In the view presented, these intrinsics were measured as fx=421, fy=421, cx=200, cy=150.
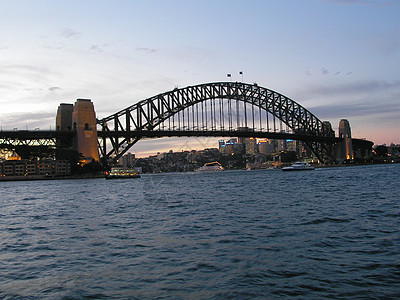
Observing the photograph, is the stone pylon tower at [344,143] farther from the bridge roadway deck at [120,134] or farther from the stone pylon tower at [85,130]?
the stone pylon tower at [85,130]

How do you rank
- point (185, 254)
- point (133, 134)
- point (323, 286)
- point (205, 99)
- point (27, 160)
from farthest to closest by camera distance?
point (27, 160) < point (205, 99) < point (133, 134) < point (185, 254) < point (323, 286)

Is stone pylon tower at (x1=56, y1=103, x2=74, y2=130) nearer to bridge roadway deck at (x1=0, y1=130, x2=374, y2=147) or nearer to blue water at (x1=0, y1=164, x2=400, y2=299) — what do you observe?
bridge roadway deck at (x1=0, y1=130, x2=374, y2=147)

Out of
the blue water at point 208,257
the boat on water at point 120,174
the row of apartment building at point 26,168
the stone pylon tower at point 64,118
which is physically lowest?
the blue water at point 208,257

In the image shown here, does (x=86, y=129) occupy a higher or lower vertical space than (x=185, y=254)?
higher

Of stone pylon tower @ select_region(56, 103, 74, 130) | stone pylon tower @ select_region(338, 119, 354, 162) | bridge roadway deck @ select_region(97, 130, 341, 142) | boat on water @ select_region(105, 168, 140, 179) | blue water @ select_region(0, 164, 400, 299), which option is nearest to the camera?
blue water @ select_region(0, 164, 400, 299)

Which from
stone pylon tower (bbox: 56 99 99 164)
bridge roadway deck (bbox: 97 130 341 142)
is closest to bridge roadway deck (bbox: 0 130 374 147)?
bridge roadway deck (bbox: 97 130 341 142)

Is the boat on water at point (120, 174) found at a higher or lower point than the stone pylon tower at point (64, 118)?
lower

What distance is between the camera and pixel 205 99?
300ft

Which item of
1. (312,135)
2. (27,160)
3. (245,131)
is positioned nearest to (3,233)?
(245,131)

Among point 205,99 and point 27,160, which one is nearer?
point 205,99

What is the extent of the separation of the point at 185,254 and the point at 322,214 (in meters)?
7.61

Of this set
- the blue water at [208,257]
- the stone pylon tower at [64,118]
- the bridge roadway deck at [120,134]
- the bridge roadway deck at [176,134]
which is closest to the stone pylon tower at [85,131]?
the bridge roadway deck at [120,134]

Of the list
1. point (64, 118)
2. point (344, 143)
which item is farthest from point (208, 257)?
point (344, 143)

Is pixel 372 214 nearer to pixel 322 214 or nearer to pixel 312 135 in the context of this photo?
pixel 322 214
